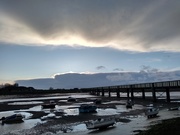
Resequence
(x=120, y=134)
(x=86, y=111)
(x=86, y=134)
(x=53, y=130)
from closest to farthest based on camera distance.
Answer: (x=120, y=134) → (x=86, y=134) → (x=53, y=130) → (x=86, y=111)

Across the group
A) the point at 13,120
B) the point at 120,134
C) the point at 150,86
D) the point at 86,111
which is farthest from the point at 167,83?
the point at 120,134

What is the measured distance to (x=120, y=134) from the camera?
36.5 m

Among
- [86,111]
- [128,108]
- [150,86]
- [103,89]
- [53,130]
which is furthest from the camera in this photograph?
[103,89]

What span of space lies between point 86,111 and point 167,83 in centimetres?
3017

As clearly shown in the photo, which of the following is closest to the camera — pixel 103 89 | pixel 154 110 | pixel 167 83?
Answer: pixel 154 110

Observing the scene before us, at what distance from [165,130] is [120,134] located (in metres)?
6.28

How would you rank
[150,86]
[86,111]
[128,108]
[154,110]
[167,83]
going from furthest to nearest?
[150,86], [167,83], [128,108], [86,111], [154,110]

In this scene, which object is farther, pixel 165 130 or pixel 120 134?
pixel 120 134

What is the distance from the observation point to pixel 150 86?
102 m

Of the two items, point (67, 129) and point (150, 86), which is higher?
point (150, 86)

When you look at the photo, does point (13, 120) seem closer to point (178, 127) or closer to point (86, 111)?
point (86, 111)

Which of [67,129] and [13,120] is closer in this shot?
[67,129]

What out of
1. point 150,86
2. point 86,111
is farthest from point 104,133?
point 150,86

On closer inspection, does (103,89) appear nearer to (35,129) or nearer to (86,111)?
(86,111)
